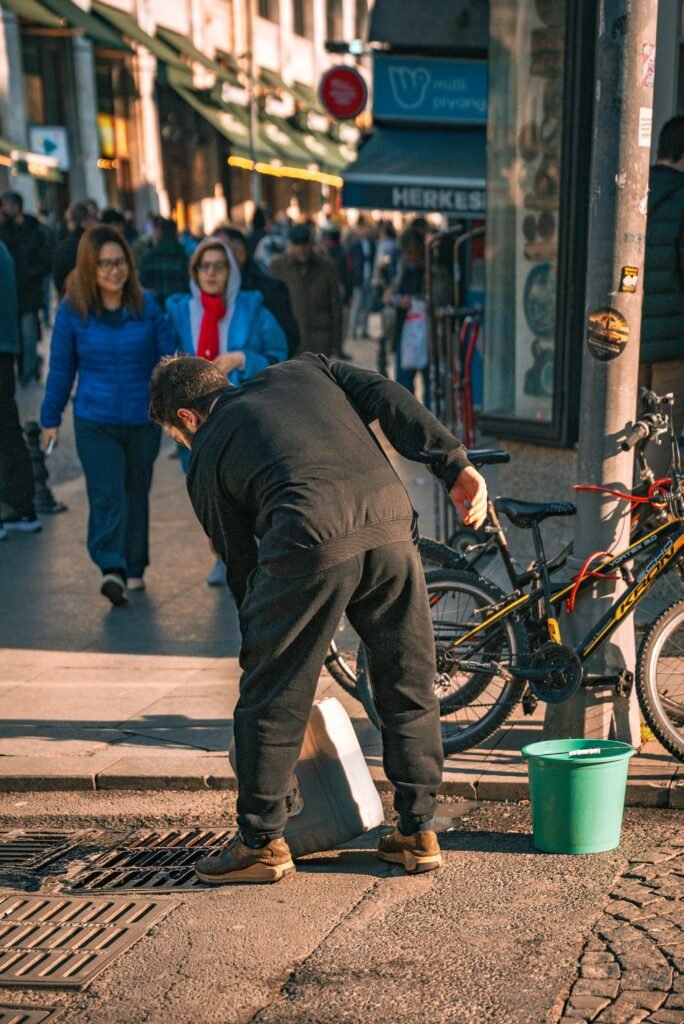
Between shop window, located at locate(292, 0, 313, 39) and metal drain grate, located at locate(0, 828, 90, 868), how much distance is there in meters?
49.1

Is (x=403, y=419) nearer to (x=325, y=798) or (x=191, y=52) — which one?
(x=325, y=798)

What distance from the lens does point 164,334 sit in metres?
8.64

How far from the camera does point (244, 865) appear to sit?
16.0ft

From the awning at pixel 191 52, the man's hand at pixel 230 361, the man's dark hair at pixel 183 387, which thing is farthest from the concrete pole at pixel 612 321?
the awning at pixel 191 52

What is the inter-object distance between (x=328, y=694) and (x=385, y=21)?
300 inches

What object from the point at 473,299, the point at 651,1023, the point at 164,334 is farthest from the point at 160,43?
the point at 651,1023

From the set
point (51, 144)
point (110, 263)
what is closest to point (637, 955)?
point (110, 263)

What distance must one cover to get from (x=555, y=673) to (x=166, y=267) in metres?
8.95

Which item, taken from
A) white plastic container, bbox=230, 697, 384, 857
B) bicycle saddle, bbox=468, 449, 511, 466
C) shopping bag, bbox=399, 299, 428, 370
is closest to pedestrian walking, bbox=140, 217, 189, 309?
shopping bag, bbox=399, 299, 428, 370

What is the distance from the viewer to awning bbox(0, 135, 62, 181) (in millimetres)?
28656

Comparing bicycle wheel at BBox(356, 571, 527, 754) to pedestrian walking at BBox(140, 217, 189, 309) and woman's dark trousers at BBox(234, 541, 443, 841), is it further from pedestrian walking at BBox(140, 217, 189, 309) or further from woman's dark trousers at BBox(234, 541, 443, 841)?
pedestrian walking at BBox(140, 217, 189, 309)

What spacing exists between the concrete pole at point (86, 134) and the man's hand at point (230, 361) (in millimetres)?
27580

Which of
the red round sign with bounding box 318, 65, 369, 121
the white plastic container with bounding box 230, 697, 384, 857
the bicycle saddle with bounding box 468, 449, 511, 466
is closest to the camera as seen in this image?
the white plastic container with bounding box 230, 697, 384, 857

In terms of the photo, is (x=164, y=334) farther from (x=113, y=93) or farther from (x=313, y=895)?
(x=113, y=93)
